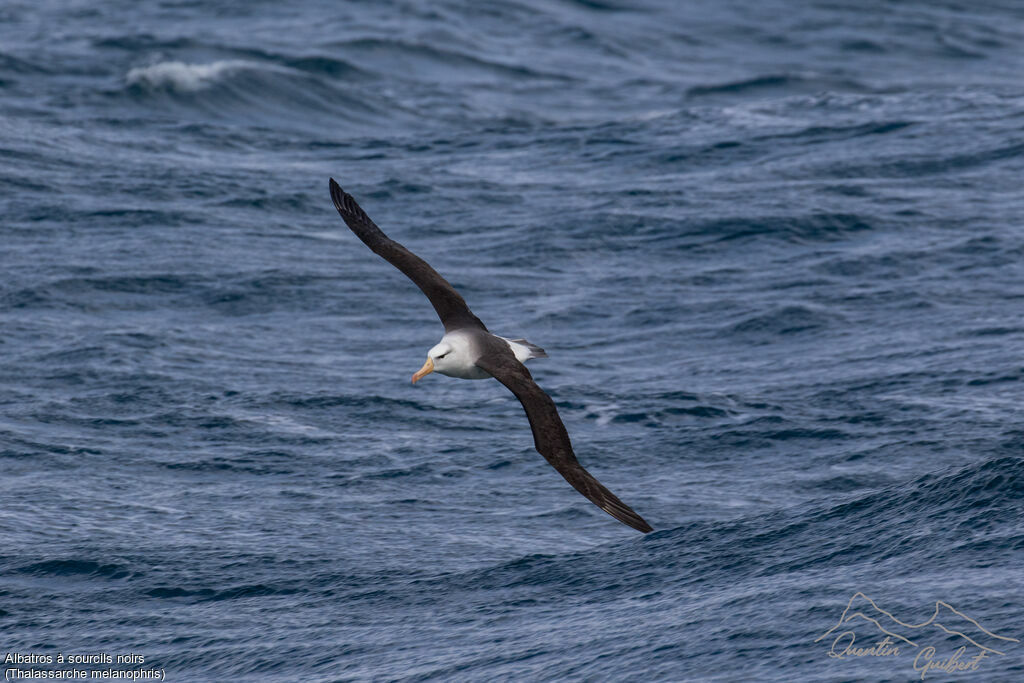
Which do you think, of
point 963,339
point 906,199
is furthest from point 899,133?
point 963,339

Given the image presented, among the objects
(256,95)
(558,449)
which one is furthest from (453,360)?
(256,95)

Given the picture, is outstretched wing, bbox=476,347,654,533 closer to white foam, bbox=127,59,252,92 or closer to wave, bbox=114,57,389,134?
wave, bbox=114,57,389,134

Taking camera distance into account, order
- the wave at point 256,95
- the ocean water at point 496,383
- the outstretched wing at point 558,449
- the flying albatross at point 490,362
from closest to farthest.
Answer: the outstretched wing at point 558,449
the flying albatross at point 490,362
the ocean water at point 496,383
the wave at point 256,95

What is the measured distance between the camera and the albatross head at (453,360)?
12820mm

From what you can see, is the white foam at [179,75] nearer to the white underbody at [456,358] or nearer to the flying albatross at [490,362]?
the flying albatross at [490,362]

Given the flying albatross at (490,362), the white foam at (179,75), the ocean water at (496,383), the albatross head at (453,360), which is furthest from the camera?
the white foam at (179,75)

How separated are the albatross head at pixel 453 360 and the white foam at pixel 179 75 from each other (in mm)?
23887

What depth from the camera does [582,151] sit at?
31.6 m

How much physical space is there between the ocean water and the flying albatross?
1.96 meters

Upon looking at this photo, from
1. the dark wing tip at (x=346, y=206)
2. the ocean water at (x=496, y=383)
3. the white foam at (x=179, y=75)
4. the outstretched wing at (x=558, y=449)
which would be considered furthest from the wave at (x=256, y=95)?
the outstretched wing at (x=558, y=449)

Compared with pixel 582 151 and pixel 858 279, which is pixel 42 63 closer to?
pixel 582 151

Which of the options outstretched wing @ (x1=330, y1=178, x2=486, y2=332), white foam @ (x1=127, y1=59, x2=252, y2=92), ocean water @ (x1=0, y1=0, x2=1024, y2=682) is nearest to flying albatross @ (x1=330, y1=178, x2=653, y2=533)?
outstretched wing @ (x1=330, y1=178, x2=486, y2=332)

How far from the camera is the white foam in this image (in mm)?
35125

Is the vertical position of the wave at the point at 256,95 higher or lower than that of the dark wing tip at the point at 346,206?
lower
